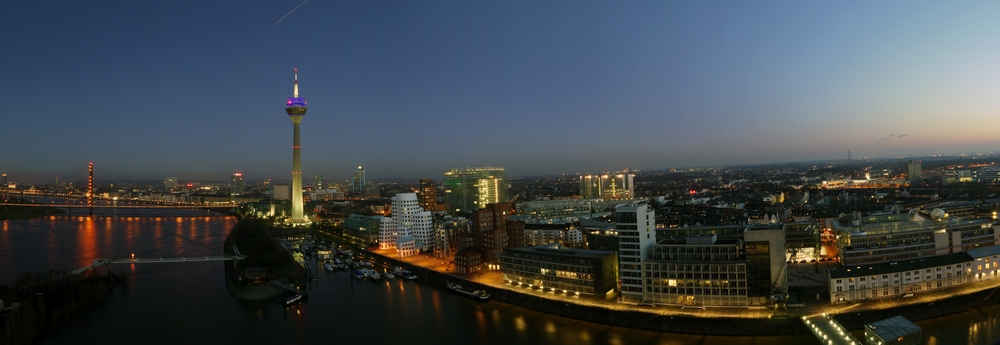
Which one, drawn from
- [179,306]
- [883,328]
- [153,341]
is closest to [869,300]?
[883,328]

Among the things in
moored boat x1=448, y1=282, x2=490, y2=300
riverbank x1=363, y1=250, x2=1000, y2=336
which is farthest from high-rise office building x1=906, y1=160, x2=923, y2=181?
moored boat x1=448, y1=282, x2=490, y2=300

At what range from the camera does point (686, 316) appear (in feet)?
27.5

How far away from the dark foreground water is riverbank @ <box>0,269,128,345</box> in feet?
0.81

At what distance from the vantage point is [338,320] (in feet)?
32.8

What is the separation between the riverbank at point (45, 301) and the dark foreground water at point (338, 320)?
9.7 inches

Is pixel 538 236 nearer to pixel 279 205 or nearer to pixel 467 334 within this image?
pixel 467 334

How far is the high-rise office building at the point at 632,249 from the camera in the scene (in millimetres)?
9438

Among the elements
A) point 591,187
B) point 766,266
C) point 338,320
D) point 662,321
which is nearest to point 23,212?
point 338,320

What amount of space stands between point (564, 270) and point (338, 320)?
446cm

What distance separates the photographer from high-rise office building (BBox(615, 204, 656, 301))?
9438 millimetres

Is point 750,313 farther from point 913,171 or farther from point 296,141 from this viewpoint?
point 913,171

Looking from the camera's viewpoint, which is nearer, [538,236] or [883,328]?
[883,328]

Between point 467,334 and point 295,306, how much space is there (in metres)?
4.26

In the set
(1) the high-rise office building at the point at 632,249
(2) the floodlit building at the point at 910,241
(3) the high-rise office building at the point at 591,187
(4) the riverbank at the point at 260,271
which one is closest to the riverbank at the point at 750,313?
(1) the high-rise office building at the point at 632,249
